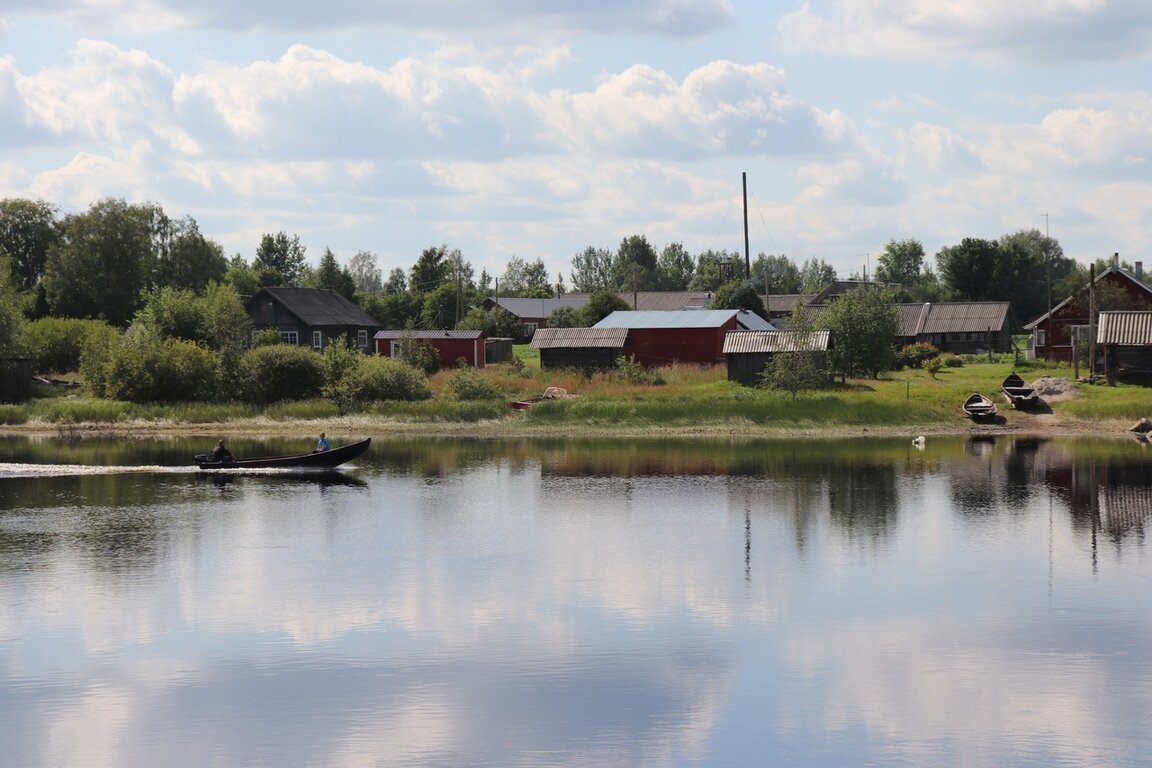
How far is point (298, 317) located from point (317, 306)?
4.67 metres

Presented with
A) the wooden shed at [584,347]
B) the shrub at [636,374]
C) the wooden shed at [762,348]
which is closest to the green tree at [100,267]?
the wooden shed at [584,347]

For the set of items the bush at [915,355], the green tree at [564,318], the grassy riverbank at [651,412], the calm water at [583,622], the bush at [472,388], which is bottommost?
the calm water at [583,622]

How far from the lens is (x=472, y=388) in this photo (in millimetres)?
76000

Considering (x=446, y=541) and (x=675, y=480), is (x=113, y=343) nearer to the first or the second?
(x=675, y=480)

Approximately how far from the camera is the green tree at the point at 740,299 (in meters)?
104

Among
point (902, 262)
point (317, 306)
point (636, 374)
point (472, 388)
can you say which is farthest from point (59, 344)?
point (902, 262)

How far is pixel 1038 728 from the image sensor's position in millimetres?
21250

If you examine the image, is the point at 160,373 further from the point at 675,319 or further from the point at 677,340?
the point at 675,319

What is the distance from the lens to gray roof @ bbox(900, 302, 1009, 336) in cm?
10300

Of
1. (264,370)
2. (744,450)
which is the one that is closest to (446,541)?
(744,450)

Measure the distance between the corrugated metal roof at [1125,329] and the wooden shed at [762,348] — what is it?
15370mm

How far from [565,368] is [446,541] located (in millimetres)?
48476

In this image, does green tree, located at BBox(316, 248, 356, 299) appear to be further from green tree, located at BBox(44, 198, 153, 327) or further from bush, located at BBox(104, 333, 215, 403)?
bush, located at BBox(104, 333, 215, 403)

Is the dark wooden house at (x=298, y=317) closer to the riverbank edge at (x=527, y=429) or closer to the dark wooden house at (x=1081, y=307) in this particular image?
the riverbank edge at (x=527, y=429)
